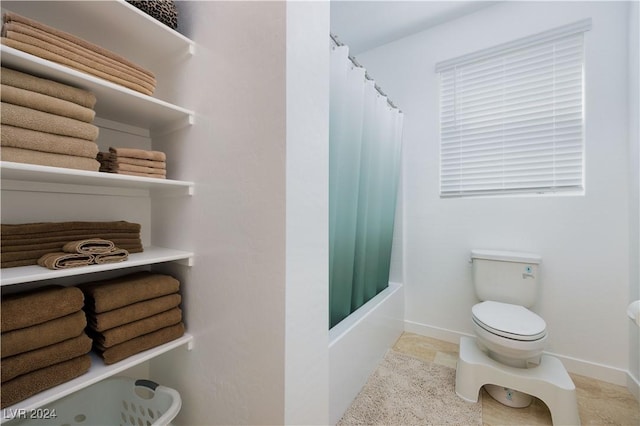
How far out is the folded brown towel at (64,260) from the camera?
75cm

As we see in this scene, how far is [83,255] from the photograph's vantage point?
2.63 ft

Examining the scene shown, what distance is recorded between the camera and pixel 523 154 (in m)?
1.88

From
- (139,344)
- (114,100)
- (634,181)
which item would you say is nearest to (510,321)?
(634,181)

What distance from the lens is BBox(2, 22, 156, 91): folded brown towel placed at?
70cm

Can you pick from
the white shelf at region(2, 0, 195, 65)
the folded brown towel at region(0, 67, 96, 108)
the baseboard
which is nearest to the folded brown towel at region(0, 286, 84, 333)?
the folded brown towel at region(0, 67, 96, 108)

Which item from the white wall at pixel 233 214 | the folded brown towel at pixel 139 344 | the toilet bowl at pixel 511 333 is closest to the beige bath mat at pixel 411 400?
the toilet bowl at pixel 511 333

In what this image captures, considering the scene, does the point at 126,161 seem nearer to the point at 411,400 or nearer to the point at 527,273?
the point at 411,400

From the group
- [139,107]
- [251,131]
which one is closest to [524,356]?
[251,131]

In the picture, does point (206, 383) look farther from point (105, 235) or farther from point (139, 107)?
point (139, 107)

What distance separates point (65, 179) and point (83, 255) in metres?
0.31

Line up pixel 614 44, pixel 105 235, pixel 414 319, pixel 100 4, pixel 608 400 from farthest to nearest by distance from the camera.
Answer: pixel 414 319, pixel 614 44, pixel 608 400, pixel 105 235, pixel 100 4

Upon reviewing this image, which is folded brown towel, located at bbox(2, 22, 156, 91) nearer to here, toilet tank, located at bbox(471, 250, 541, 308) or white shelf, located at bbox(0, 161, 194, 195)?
white shelf, located at bbox(0, 161, 194, 195)

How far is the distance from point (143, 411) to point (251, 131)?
3.93ft

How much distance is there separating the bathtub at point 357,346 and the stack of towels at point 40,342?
0.92m
